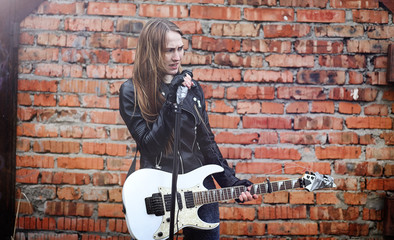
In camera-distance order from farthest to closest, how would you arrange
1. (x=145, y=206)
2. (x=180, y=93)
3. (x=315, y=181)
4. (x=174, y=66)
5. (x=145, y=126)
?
(x=315, y=181) → (x=174, y=66) → (x=145, y=126) → (x=145, y=206) → (x=180, y=93)

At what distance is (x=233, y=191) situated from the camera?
85.0 inches

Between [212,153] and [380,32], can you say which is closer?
[212,153]

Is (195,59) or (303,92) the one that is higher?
(195,59)

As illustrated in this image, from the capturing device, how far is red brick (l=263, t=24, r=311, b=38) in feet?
8.16

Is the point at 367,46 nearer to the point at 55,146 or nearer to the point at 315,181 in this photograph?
the point at 315,181

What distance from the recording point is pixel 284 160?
98.0 inches

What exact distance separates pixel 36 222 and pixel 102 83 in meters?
1.14

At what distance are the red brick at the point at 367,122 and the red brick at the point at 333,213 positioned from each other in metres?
0.62

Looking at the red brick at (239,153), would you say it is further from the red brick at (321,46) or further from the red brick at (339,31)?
the red brick at (339,31)

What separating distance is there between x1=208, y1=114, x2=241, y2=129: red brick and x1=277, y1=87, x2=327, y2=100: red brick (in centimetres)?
38

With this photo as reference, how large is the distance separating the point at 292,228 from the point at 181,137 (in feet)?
3.75

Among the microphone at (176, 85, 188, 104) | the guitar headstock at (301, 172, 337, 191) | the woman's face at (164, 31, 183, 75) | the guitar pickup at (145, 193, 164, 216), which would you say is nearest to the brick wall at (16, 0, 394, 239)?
the guitar headstock at (301, 172, 337, 191)

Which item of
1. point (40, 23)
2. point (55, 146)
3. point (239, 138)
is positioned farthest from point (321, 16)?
point (55, 146)

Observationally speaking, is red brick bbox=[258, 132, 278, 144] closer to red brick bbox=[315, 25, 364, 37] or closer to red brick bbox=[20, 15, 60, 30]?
red brick bbox=[315, 25, 364, 37]
